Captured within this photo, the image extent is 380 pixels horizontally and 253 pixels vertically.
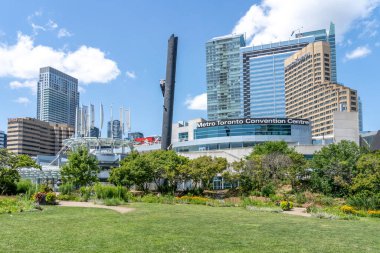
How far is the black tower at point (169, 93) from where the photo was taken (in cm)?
7419

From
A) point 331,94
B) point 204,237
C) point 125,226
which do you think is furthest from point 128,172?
point 331,94

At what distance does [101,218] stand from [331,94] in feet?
566

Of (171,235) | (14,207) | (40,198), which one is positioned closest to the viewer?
(171,235)

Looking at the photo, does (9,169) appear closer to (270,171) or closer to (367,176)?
(270,171)

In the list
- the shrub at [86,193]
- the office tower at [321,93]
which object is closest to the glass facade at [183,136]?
the shrub at [86,193]

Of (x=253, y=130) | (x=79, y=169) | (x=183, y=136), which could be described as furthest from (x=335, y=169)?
(x=183, y=136)

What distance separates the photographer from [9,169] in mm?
47562

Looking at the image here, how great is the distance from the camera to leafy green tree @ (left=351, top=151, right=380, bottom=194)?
42219 mm

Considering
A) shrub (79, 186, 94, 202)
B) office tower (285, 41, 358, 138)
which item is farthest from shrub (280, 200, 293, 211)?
office tower (285, 41, 358, 138)

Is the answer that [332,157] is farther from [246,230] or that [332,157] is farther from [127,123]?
[127,123]

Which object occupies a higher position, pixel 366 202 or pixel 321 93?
pixel 321 93

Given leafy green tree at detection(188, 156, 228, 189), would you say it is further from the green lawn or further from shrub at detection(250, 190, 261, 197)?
the green lawn

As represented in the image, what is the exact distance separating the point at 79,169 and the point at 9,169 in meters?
7.73

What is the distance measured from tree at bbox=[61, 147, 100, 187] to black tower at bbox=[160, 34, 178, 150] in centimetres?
2340
